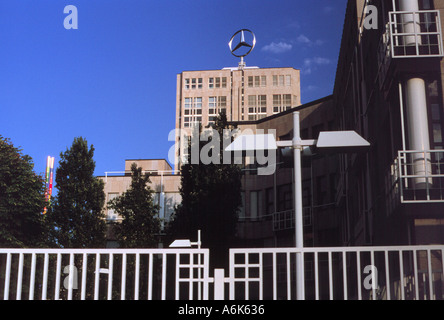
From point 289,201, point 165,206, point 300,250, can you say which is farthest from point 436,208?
point 165,206

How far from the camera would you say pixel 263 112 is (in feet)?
347

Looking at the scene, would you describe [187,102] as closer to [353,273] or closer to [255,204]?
[255,204]

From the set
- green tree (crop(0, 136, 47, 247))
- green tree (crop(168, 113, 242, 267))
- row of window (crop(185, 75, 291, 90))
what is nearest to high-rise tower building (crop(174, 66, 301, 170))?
row of window (crop(185, 75, 291, 90))

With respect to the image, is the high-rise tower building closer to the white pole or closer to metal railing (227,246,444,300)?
metal railing (227,246,444,300)

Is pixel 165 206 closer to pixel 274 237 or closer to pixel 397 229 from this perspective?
pixel 274 237

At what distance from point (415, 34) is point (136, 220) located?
28.5 meters

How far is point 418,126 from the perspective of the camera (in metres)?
15.8

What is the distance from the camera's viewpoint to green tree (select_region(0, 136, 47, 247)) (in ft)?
128

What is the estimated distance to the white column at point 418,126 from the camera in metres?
15.3

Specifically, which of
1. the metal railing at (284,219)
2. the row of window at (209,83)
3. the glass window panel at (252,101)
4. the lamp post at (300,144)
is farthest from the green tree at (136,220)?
the row of window at (209,83)

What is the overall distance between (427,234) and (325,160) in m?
25.4

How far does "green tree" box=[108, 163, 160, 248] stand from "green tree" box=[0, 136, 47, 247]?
4.95 metres

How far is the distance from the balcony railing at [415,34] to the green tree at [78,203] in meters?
29.5

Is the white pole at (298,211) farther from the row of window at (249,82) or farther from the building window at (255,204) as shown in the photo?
→ the row of window at (249,82)
